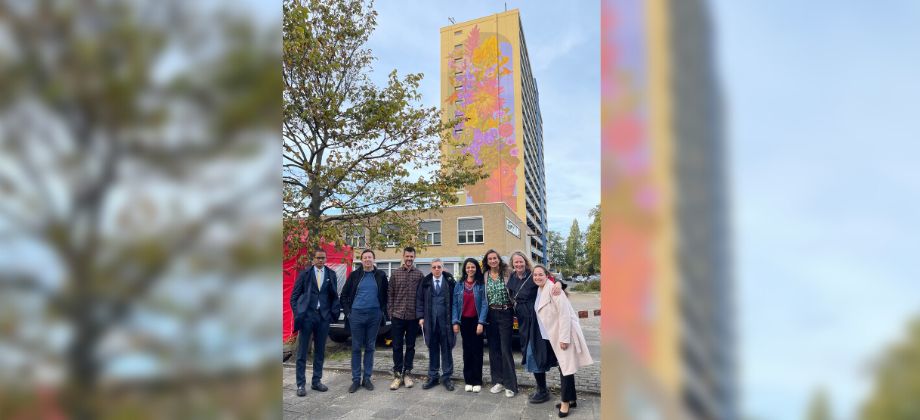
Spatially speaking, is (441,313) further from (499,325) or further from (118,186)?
(118,186)

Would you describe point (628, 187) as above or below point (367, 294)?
above

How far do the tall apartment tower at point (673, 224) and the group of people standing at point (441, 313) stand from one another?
16.4ft

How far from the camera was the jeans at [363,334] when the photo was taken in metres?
6.32

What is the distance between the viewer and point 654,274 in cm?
47

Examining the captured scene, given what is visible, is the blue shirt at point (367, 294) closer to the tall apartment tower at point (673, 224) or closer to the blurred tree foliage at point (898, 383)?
the tall apartment tower at point (673, 224)

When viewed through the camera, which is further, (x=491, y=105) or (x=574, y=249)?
(x=574, y=249)

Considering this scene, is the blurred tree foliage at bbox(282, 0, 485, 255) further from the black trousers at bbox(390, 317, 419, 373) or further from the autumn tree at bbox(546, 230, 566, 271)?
the autumn tree at bbox(546, 230, 566, 271)

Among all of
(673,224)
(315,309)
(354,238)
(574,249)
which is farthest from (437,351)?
(574,249)

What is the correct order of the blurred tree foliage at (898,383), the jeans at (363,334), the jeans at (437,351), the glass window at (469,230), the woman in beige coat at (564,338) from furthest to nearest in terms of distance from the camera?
the glass window at (469,230) → the jeans at (437,351) → the jeans at (363,334) → the woman in beige coat at (564,338) → the blurred tree foliage at (898,383)

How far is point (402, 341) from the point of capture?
21.8 ft

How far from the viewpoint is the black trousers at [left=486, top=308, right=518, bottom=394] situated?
5844 mm

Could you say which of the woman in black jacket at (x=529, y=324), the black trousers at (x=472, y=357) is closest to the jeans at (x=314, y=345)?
the black trousers at (x=472, y=357)

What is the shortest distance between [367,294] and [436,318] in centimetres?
112

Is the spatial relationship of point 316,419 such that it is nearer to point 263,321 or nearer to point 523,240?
point 263,321
